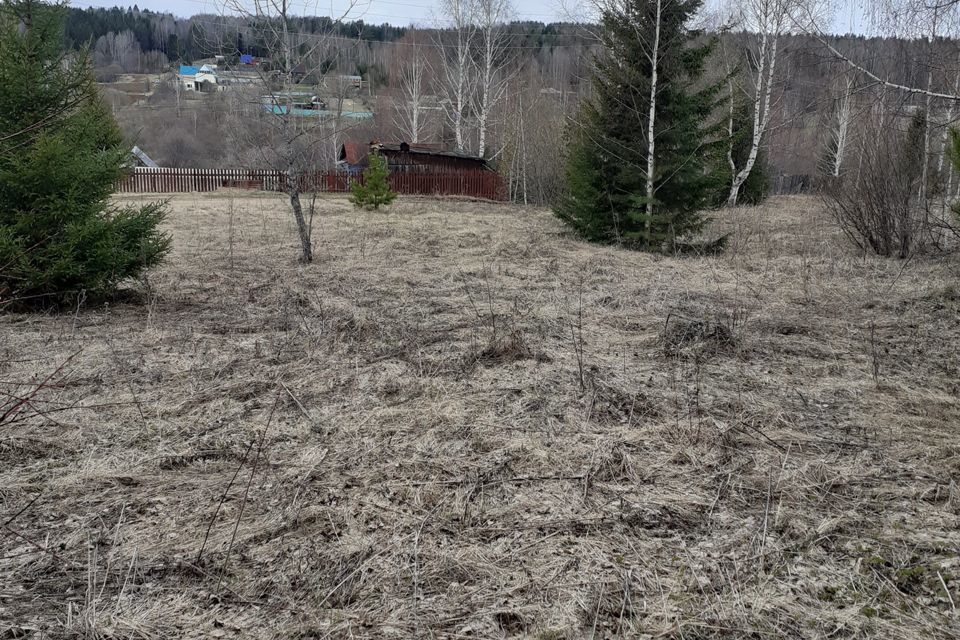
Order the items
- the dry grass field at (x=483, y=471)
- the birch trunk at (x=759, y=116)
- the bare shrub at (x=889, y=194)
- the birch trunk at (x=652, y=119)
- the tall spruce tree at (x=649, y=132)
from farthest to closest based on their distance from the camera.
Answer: the birch trunk at (x=759, y=116), the tall spruce tree at (x=649, y=132), the birch trunk at (x=652, y=119), the bare shrub at (x=889, y=194), the dry grass field at (x=483, y=471)

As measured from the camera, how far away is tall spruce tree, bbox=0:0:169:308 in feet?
20.5

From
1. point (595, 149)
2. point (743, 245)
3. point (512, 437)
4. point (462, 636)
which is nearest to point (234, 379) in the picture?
point (512, 437)

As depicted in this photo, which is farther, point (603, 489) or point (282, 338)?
point (282, 338)

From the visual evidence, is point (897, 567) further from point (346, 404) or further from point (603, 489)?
point (346, 404)

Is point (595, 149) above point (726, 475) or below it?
above

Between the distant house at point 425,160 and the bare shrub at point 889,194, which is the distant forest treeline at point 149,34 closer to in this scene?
the distant house at point 425,160

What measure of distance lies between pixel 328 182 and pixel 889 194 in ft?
61.6

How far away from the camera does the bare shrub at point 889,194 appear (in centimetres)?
938

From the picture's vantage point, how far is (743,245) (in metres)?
11.8

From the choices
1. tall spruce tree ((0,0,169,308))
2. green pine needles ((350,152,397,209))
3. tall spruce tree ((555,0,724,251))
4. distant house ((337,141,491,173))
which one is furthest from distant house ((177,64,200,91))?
tall spruce tree ((0,0,169,308))

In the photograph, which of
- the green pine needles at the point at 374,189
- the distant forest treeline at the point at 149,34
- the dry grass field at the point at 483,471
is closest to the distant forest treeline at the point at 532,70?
the distant forest treeline at the point at 149,34

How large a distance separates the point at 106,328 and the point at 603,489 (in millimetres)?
4886

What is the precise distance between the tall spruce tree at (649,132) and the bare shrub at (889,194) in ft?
6.69

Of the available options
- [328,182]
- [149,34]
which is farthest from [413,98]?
[149,34]
